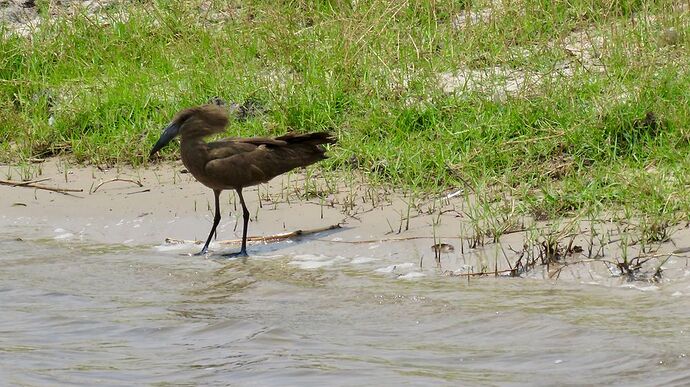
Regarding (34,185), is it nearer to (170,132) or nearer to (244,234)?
(170,132)

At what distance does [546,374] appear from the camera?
492 cm

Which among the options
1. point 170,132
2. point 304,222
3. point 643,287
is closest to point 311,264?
point 304,222

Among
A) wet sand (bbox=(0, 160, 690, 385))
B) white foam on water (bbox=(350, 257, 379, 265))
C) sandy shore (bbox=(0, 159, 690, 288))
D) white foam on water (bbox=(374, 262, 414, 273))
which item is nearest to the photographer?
wet sand (bbox=(0, 160, 690, 385))

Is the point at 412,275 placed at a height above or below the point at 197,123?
below

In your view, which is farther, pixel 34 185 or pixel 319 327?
pixel 34 185

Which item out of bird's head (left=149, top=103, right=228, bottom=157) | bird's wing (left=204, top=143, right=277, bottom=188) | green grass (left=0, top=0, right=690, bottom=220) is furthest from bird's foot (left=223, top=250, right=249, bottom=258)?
green grass (left=0, top=0, right=690, bottom=220)

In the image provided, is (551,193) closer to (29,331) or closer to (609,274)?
(609,274)

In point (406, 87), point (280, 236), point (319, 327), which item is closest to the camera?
point (319, 327)

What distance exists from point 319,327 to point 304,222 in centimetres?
196

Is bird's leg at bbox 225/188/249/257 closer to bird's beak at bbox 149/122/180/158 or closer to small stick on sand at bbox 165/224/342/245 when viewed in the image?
small stick on sand at bbox 165/224/342/245

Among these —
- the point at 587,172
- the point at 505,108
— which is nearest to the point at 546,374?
the point at 587,172

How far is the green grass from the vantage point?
7.77 meters

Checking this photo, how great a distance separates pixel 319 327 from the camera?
5836mm

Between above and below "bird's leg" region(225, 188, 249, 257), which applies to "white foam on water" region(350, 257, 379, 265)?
below
